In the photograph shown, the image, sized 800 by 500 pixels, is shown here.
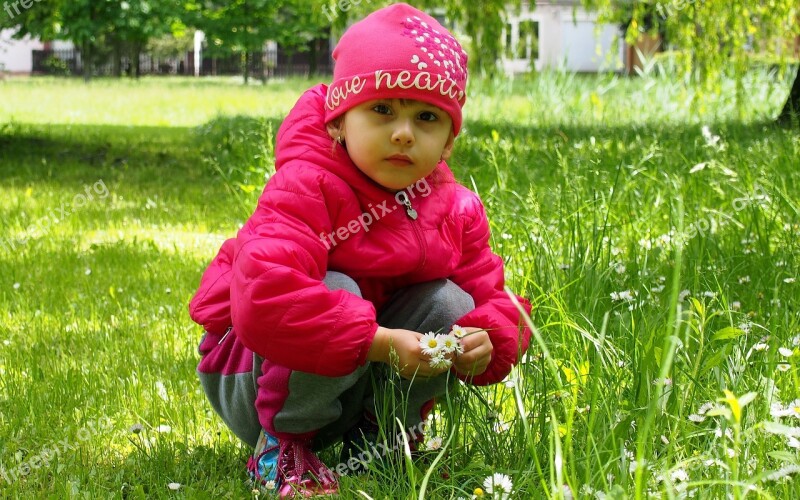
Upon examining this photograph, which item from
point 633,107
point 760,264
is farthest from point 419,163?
point 633,107

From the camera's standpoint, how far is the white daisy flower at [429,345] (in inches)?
75.6

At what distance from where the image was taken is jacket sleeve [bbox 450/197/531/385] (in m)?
2.09

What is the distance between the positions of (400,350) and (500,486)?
31 cm

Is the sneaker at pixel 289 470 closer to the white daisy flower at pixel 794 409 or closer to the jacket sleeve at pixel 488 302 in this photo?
the jacket sleeve at pixel 488 302

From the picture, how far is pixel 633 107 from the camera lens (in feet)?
30.7

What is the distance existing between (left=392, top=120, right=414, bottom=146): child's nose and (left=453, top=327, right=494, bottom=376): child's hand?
0.39 metres

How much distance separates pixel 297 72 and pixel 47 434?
34.4 metres

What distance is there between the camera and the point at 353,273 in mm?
2109

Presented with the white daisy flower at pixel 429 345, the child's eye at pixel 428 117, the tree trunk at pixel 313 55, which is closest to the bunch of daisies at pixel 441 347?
the white daisy flower at pixel 429 345

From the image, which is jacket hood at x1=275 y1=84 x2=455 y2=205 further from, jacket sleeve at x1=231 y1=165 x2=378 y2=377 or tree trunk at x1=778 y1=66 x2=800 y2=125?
tree trunk at x1=778 y1=66 x2=800 y2=125

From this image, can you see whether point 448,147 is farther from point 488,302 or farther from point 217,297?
point 217,297

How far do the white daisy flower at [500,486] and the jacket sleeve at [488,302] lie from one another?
0.86 ft

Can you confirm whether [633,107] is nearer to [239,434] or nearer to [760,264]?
[760,264]

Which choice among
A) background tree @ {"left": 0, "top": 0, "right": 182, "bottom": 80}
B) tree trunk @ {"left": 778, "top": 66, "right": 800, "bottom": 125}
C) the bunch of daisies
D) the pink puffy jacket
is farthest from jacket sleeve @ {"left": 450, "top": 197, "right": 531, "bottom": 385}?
background tree @ {"left": 0, "top": 0, "right": 182, "bottom": 80}
